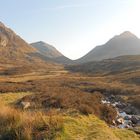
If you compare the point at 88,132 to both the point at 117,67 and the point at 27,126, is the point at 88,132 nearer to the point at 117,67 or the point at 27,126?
the point at 27,126

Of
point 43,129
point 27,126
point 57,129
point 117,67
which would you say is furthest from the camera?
point 117,67

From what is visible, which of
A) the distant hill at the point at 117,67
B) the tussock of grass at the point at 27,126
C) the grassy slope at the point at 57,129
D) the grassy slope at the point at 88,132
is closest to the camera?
the tussock of grass at the point at 27,126

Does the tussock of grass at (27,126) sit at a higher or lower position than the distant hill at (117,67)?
higher

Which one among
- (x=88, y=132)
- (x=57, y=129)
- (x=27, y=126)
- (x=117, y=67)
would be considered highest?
(x=27, y=126)

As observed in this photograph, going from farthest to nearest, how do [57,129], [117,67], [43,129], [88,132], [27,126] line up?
[117,67] < [88,132] < [57,129] < [43,129] < [27,126]

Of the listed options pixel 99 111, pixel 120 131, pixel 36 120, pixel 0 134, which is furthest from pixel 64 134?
pixel 99 111

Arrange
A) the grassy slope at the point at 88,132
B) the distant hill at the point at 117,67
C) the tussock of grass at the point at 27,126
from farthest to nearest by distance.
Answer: the distant hill at the point at 117,67, the grassy slope at the point at 88,132, the tussock of grass at the point at 27,126

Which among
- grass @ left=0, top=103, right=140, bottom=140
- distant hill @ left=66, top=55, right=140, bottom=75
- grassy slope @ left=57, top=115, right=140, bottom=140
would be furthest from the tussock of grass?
distant hill @ left=66, top=55, right=140, bottom=75

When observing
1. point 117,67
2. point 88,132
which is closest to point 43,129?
point 88,132

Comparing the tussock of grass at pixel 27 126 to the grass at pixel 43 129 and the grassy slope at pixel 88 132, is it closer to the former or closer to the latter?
the grass at pixel 43 129

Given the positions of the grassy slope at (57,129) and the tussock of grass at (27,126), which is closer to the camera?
the tussock of grass at (27,126)

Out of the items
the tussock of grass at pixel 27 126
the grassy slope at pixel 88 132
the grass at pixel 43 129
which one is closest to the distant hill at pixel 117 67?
the grassy slope at pixel 88 132

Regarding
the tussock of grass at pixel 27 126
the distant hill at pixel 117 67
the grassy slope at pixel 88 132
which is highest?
the tussock of grass at pixel 27 126

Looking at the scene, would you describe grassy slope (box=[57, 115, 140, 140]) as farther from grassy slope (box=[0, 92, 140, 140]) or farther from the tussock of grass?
the tussock of grass
